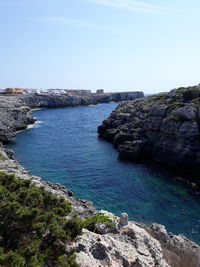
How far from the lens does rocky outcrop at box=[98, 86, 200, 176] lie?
49919mm

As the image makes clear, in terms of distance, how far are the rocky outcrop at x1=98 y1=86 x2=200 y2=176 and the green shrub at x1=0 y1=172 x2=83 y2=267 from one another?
38.6 metres

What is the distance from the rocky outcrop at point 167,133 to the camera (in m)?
49.9

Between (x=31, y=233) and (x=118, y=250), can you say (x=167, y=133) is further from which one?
(x=31, y=233)

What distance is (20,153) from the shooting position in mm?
59750

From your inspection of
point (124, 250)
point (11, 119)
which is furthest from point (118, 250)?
point (11, 119)

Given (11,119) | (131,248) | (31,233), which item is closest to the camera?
(31,233)

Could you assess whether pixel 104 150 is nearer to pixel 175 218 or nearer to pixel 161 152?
pixel 161 152

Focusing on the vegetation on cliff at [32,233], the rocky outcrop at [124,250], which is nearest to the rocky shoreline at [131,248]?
the rocky outcrop at [124,250]

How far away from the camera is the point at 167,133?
2195 inches

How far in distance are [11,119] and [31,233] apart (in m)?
78.2

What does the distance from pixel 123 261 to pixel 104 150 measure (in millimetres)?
50281

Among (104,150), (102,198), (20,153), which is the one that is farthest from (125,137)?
(102,198)

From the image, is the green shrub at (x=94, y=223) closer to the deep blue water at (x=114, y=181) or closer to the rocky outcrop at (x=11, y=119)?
the deep blue water at (x=114, y=181)

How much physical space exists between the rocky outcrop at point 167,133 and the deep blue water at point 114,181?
367 centimetres
